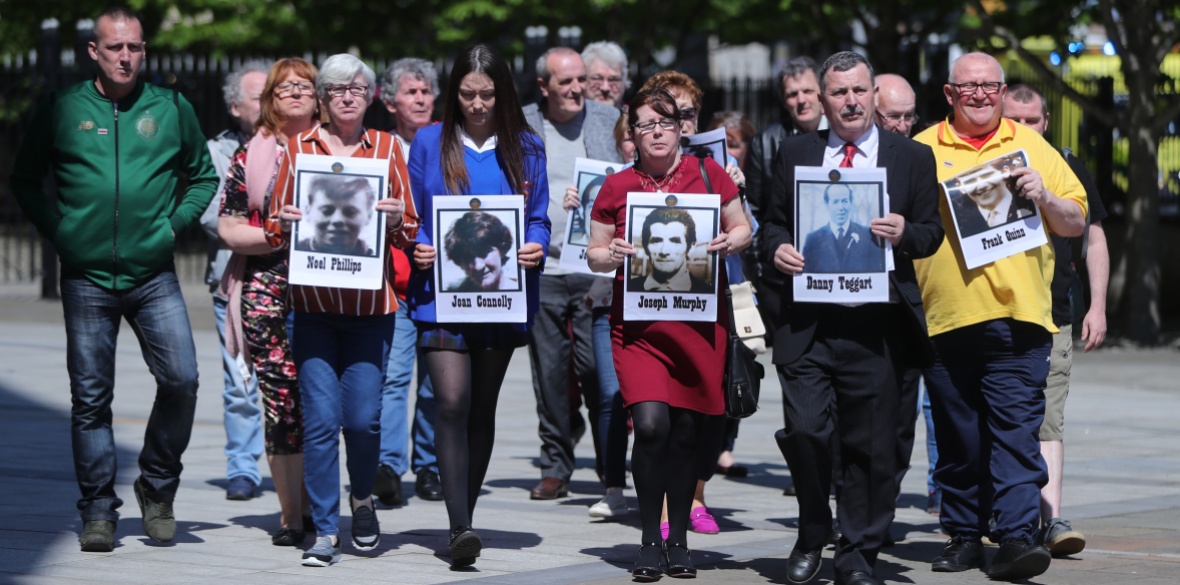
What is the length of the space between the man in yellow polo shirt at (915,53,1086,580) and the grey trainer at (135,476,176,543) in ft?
9.99

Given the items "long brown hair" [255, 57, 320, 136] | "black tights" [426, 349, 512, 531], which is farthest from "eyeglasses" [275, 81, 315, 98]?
"black tights" [426, 349, 512, 531]

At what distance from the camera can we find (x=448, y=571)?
680cm

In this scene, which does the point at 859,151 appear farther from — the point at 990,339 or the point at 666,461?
the point at 666,461

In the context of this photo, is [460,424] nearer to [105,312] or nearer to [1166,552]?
[105,312]

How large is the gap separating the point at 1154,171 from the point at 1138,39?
1284 mm

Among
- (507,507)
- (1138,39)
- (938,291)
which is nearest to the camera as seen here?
(938,291)

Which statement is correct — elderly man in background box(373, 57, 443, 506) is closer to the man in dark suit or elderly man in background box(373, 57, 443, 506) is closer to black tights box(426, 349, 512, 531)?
black tights box(426, 349, 512, 531)

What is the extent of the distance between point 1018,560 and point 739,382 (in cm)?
119

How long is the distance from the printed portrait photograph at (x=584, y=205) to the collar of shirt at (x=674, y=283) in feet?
4.41

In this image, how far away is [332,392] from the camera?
6961 mm

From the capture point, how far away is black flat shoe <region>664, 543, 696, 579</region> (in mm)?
6672

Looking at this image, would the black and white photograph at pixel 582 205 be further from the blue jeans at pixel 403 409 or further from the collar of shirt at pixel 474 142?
the blue jeans at pixel 403 409

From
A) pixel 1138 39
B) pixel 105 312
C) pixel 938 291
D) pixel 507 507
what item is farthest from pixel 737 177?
pixel 1138 39

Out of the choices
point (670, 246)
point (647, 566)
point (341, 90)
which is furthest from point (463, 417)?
point (341, 90)
